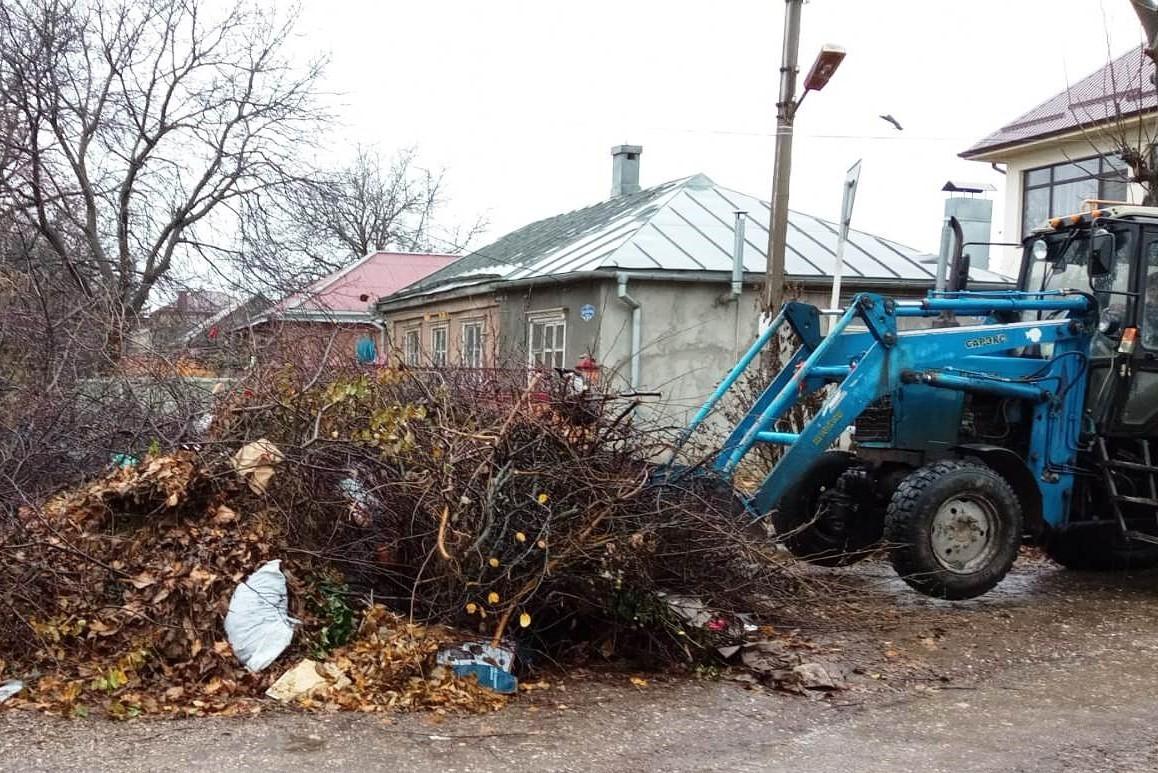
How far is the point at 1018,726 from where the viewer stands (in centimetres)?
508

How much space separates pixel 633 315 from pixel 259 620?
9.57 m

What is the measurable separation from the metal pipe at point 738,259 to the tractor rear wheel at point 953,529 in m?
7.31

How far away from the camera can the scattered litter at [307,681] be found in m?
5.09

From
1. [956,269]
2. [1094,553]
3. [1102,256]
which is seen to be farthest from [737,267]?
[1102,256]

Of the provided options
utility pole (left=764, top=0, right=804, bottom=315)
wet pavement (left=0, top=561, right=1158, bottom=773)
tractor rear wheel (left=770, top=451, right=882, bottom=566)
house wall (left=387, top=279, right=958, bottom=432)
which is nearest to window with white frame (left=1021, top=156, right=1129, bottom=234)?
house wall (left=387, top=279, right=958, bottom=432)

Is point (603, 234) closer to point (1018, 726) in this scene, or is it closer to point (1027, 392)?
point (1027, 392)

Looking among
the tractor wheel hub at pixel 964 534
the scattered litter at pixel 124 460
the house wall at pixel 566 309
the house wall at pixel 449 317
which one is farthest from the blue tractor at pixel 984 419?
the house wall at pixel 449 317

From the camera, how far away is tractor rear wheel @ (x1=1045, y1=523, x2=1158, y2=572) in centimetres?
822

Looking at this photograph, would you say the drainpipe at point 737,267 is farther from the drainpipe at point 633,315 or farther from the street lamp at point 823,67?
the street lamp at point 823,67

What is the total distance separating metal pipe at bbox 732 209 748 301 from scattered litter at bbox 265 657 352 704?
990 centimetres

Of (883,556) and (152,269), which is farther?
(152,269)

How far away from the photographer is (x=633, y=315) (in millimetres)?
14469

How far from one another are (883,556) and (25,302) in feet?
23.5

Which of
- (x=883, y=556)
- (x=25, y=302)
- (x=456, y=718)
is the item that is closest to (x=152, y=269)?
(x=25, y=302)
